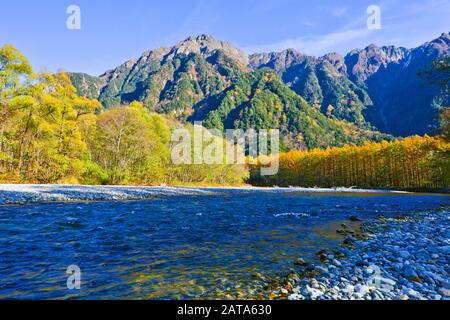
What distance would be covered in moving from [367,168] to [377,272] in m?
112

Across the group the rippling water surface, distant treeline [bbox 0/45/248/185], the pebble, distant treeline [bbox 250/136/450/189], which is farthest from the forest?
the rippling water surface

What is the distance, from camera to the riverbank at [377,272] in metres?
5.94

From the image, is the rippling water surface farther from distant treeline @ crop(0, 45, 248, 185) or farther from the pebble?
distant treeline @ crop(0, 45, 248, 185)

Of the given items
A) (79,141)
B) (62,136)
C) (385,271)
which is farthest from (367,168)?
(385,271)

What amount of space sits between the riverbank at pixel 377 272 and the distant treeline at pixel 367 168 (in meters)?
71.3

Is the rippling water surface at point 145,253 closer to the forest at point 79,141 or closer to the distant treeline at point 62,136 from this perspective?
the forest at point 79,141

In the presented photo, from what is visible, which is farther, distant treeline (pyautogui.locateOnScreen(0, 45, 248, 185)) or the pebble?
distant treeline (pyautogui.locateOnScreen(0, 45, 248, 185))

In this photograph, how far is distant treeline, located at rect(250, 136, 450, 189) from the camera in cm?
8800

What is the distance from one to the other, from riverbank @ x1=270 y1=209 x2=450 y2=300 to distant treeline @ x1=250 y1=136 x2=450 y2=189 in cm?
7130

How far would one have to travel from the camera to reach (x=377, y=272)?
719 cm
